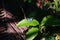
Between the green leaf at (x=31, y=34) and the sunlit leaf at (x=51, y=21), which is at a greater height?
the sunlit leaf at (x=51, y=21)

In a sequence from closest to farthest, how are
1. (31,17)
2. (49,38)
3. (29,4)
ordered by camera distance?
(49,38), (31,17), (29,4)

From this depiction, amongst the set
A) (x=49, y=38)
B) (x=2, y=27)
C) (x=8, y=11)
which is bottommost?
(x=49, y=38)

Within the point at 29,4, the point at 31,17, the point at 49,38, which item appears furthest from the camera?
the point at 29,4

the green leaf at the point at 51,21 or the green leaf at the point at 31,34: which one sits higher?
the green leaf at the point at 51,21

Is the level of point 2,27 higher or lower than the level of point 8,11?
lower

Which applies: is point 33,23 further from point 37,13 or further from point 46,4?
point 46,4

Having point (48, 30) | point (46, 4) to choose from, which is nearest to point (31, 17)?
point (48, 30)

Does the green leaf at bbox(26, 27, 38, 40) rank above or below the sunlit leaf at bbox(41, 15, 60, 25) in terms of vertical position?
below

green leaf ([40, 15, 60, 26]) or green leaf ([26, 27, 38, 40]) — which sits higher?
green leaf ([40, 15, 60, 26])

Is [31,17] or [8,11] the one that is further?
[8,11]

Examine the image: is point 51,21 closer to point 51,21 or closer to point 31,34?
point 51,21

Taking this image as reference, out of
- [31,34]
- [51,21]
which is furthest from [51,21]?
[31,34]
